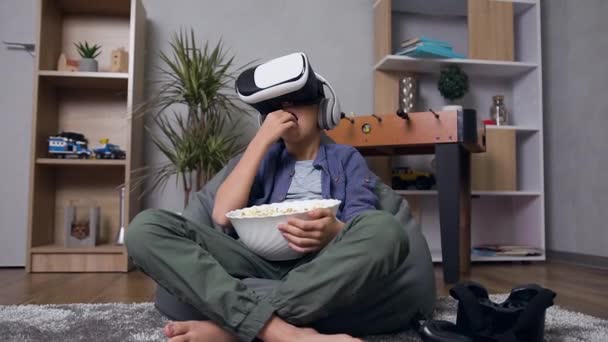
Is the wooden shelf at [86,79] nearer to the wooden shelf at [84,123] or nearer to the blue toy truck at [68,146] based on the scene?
the wooden shelf at [84,123]

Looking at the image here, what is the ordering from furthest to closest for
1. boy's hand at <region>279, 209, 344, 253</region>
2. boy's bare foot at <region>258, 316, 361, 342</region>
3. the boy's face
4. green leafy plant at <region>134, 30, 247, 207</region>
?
1. green leafy plant at <region>134, 30, 247, 207</region>
2. the boy's face
3. boy's hand at <region>279, 209, 344, 253</region>
4. boy's bare foot at <region>258, 316, 361, 342</region>

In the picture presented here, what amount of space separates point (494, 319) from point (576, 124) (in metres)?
2.02

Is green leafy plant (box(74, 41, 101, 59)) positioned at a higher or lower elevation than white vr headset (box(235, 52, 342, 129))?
higher

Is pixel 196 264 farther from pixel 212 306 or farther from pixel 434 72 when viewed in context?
pixel 434 72

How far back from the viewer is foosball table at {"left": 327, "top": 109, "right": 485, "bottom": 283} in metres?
1.85

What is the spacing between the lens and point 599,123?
2.41 m

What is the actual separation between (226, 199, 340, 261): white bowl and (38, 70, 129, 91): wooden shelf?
148 cm

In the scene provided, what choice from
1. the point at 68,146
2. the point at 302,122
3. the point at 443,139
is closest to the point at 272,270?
the point at 302,122

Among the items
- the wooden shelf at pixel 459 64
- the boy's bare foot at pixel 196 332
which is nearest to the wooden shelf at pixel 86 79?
the wooden shelf at pixel 459 64

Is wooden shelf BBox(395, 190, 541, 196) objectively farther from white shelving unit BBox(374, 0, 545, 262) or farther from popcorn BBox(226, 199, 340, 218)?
popcorn BBox(226, 199, 340, 218)

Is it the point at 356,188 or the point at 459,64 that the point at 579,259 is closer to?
the point at 459,64

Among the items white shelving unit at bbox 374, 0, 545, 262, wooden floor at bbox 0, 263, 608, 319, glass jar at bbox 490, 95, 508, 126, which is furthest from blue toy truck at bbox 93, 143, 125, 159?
glass jar at bbox 490, 95, 508, 126

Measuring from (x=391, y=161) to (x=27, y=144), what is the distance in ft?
6.20

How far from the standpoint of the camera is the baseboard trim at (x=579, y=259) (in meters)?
2.35
